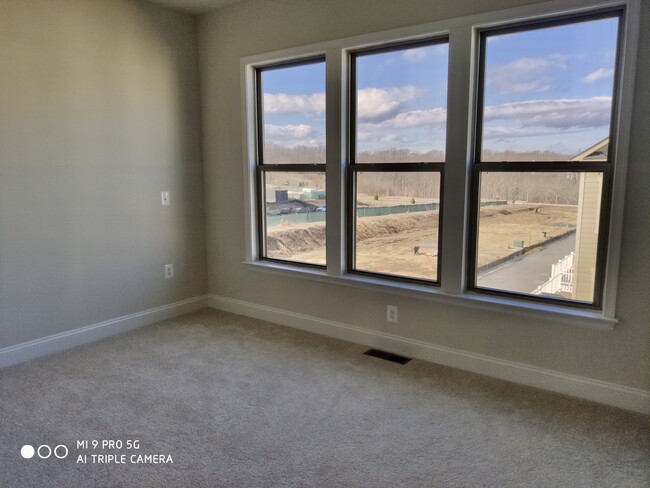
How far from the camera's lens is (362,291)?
11.1ft

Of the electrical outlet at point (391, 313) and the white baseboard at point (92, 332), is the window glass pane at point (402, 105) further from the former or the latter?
the white baseboard at point (92, 332)

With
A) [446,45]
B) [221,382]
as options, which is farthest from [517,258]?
[221,382]

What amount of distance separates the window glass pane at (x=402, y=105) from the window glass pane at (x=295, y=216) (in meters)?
0.50

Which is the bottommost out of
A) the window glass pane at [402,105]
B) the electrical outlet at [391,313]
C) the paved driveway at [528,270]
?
the electrical outlet at [391,313]

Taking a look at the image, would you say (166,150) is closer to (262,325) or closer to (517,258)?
(262,325)

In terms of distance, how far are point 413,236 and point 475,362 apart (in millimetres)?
889

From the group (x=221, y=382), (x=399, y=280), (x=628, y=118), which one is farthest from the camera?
(x=399, y=280)

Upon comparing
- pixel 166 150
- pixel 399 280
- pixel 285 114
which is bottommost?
pixel 399 280

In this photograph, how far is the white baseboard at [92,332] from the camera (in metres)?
3.11

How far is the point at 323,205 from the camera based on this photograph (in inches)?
140

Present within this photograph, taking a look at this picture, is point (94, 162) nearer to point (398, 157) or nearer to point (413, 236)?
point (398, 157)

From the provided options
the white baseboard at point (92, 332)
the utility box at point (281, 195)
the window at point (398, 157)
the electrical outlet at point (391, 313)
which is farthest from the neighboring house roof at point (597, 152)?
the white baseboard at point (92, 332)

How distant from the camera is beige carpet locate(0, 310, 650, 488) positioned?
1.97 metres

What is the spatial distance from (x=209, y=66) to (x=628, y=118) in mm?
3122
